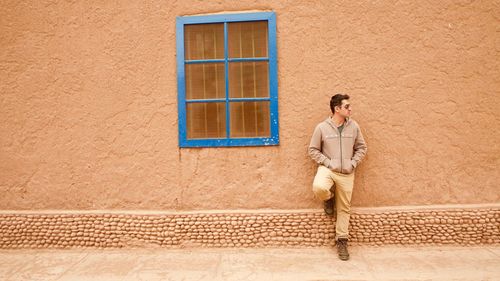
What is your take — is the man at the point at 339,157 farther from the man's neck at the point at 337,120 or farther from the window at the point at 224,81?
the window at the point at 224,81

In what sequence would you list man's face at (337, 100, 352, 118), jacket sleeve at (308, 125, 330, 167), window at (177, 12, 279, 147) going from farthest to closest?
window at (177, 12, 279, 147)
jacket sleeve at (308, 125, 330, 167)
man's face at (337, 100, 352, 118)

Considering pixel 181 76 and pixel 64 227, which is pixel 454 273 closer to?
pixel 181 76

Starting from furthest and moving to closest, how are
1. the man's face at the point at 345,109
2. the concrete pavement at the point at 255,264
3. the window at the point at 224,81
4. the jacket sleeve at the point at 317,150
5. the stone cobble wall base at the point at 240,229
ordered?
1. the window at the point at 224,81
2. the stone cobble wall base at the point at 240,229
3. the jacket sleeve at the point at 317,150
4. the man's face at the point at 345,109
5. the concrete pavement at the point at 255,264

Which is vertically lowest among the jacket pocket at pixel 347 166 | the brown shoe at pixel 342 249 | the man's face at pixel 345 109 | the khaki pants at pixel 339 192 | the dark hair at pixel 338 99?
the brown shoe at pixel 342 249

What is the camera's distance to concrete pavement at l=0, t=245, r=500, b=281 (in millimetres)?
3271

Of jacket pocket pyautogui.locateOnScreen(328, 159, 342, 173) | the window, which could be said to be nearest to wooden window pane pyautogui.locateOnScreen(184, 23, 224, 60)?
the window

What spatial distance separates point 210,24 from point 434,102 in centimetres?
260

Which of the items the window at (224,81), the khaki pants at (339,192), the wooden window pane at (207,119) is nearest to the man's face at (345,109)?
the khaki pants at (339,192)

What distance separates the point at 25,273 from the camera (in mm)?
3449

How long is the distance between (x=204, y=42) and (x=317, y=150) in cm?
174

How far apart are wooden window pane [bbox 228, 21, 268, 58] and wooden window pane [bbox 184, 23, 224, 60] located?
0.12 m

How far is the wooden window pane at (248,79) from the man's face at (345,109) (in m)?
0.84

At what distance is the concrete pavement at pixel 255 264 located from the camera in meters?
3.27

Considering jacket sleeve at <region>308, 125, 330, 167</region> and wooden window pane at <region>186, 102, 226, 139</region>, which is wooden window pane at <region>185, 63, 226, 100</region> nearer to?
wooden window pane at <region>186, 102, 226, 139</region>
